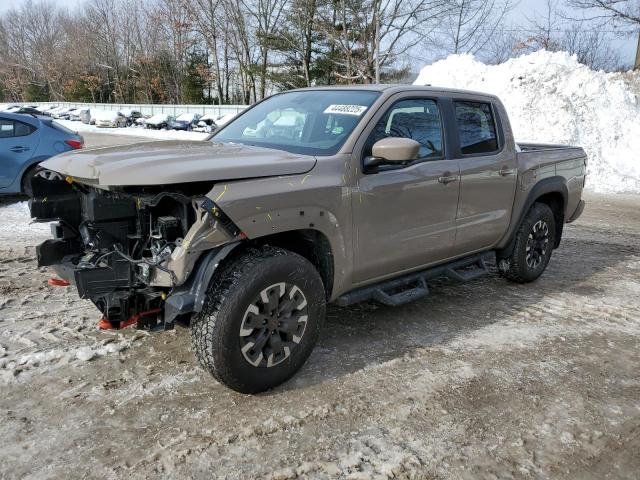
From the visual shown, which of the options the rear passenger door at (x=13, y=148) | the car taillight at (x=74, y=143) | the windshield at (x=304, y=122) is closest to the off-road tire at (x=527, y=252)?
the windshield at (x=304, y=122)

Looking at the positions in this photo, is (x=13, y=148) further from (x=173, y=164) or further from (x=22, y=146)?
(x=173, y=164)

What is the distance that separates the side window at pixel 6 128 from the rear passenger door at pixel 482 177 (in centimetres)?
705

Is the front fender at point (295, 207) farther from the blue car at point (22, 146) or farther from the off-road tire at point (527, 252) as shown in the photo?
the blue car at point (22, 146)

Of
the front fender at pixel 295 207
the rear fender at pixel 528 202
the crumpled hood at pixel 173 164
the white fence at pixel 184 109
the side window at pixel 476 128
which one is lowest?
the rear fender at pixel 528 202

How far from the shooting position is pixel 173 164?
297 centimetres

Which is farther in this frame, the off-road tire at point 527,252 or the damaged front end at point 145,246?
the off-road tire at point 527,252

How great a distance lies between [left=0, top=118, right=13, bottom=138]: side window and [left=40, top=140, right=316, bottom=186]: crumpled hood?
18.9 ft

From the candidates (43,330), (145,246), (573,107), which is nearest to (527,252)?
(145,246)

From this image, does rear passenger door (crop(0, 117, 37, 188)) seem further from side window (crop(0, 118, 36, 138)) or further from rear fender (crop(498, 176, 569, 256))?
rear fender (crop(498, 176, 569, 256))

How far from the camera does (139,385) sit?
11.1ft

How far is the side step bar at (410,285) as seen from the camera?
3.94m

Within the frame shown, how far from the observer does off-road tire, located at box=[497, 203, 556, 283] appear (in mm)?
5445

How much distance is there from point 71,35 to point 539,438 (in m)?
73.6

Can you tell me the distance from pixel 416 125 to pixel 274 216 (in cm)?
165
